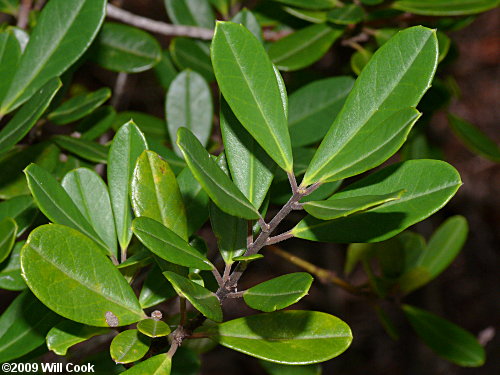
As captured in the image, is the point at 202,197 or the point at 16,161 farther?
the point at 16,161

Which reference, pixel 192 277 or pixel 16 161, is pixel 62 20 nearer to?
pixel 16 161

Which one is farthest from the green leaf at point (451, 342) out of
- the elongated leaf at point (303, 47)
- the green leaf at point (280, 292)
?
the green leaf at point (280, 292)

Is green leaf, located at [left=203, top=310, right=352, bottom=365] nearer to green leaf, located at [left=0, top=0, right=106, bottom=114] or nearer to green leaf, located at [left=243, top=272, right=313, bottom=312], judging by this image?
green leaf, located at [left=243, top=272, right=313, bottom=312]

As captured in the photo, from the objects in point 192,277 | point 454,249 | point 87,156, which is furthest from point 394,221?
point 454,249

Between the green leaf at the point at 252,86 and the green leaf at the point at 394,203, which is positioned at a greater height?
the green leaf at the point at 252,86

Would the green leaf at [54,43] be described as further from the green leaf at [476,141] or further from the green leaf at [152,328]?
the green leaf at [476,141]

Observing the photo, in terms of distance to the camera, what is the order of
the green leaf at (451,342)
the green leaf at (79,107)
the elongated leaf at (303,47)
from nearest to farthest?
the green leaf at (79,107) < the elongated leaf at (303,47) < the green leaf at (451,342)

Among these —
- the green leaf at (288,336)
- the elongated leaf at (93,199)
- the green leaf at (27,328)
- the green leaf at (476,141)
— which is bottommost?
the green leaf at (476,141)

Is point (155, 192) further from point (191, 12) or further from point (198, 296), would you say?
point (191, 12)
